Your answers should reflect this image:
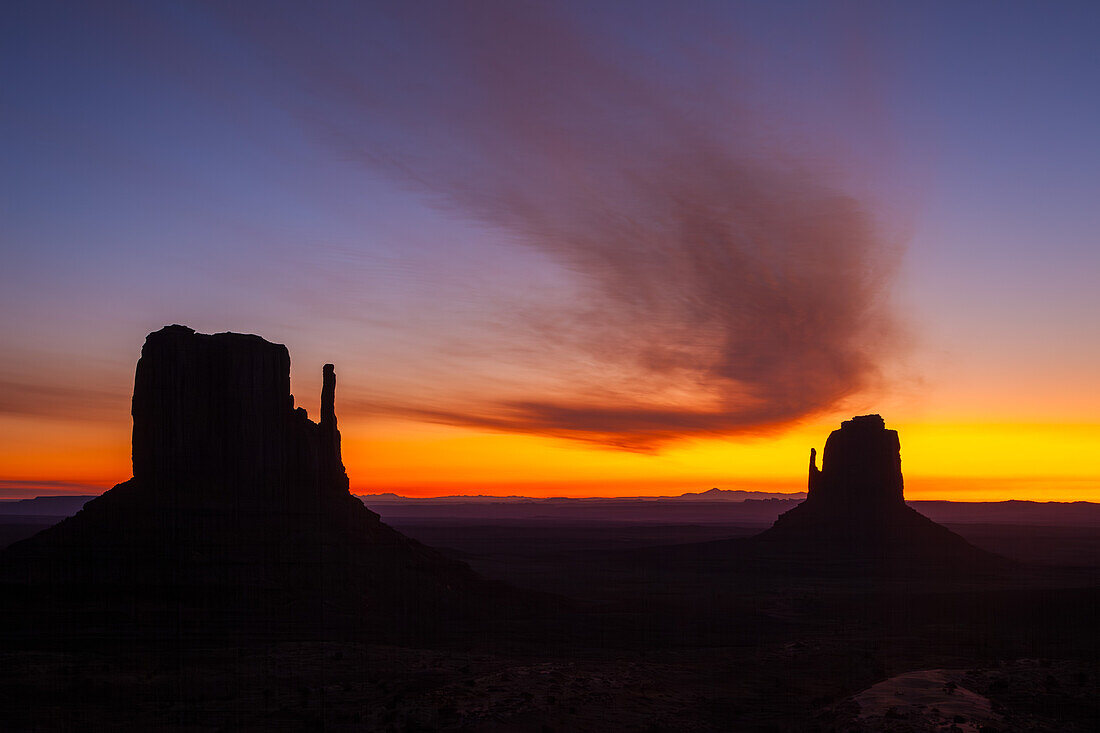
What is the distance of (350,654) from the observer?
3975 centimetres

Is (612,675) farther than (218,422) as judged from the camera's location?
No

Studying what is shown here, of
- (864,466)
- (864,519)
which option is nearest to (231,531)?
(864,519)

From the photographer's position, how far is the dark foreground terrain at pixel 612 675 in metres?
29.7

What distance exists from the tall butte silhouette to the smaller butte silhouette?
63683mm

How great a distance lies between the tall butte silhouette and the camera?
147ft

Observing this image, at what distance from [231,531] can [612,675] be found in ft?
84.7

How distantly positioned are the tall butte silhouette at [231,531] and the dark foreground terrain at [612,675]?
362 centimetres

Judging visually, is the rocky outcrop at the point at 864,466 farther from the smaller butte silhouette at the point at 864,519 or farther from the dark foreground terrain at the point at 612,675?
the dark foreground terrain at the point at 612,675

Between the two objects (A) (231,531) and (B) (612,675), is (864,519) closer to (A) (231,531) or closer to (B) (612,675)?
(B) (612,675)

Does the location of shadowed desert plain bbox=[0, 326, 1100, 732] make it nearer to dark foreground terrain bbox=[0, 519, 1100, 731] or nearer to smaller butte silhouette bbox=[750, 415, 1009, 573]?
dark foreground terrain bbox=[0, 519, 1100, 731]

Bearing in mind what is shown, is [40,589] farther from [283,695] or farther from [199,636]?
[283,695]

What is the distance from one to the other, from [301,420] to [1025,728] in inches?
1772

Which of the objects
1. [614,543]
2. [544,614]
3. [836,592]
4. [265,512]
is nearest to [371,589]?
[265,512]

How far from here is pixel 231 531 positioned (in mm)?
48531
